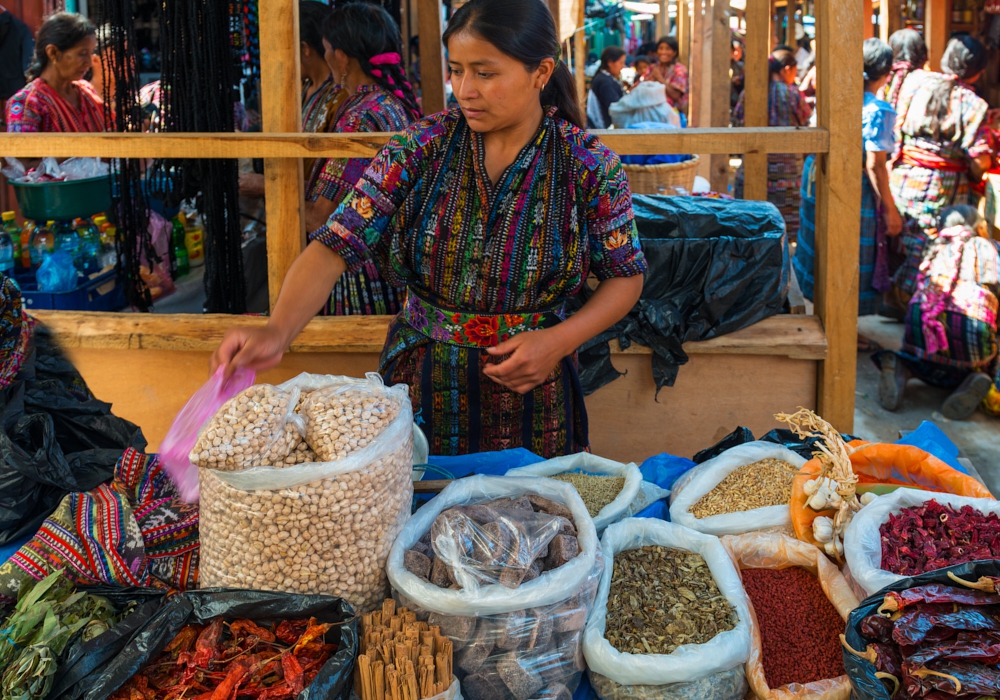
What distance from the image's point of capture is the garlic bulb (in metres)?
1.62

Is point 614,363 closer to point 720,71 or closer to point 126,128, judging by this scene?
point 126,128

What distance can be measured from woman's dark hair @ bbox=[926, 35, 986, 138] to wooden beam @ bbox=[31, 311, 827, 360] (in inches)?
131

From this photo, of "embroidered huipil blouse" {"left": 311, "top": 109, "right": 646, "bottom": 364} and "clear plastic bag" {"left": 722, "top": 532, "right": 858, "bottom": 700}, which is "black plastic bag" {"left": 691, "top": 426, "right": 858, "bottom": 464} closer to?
"clear plastic bag" {"left": 722, "top": 532, "right": 858, "bottom": 700}

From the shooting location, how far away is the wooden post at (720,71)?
509 centimetres

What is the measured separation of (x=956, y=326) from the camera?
4.66 meters

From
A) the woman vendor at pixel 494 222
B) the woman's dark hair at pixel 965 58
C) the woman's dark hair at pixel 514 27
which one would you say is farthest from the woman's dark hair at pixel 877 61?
the woman's dark hair at pixel 514 27

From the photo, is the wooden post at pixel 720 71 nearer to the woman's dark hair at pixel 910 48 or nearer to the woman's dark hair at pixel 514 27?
the woman's dark hair at pixel 910 48

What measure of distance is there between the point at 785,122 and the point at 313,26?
4305mm

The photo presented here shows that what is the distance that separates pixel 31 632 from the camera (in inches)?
53.0

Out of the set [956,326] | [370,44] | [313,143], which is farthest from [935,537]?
[956,326]

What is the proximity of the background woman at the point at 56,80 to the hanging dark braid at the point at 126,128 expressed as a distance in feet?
3.19

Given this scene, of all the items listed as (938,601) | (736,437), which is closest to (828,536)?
(938,601)

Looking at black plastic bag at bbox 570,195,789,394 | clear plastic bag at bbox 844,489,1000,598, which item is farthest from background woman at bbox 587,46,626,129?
clear plastic bag at bbox 844,489,1000,598

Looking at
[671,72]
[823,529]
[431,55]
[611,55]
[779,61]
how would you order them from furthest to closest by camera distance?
1. [671,72]
2. [611,55]
3. [779,61]
4. [431,55]
5. [823,529]
